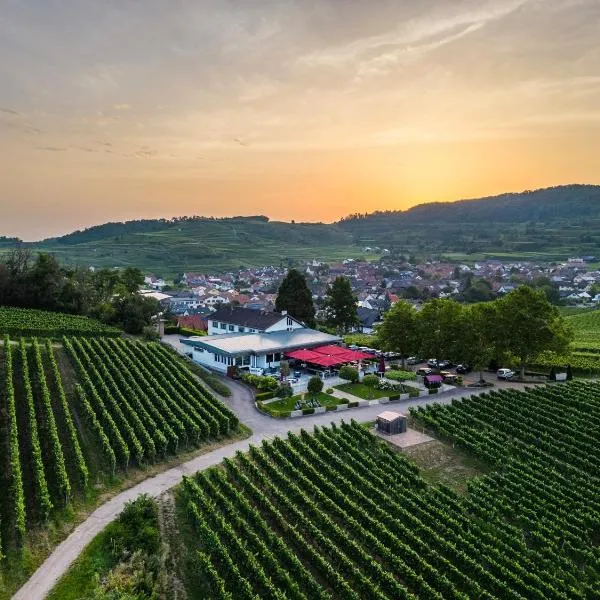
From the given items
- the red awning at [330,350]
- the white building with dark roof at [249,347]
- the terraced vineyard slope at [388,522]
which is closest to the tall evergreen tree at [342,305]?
the white building with dark roof at [249,347]

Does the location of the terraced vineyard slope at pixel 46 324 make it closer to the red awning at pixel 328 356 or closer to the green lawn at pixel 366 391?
the red awning at pixel 328 356

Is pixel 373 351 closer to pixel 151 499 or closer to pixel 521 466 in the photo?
pixel 521 466

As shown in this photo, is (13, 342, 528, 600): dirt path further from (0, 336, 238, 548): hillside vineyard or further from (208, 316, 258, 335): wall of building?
(208, 316, 258, 335): wall of building

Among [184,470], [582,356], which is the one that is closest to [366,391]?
[184,470]

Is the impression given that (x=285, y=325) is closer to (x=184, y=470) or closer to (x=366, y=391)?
(x=366, y=391)

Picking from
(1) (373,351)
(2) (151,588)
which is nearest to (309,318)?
(1) (373,351)

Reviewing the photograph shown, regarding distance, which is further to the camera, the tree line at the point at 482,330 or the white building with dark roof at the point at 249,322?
the white building with dark roof at the point at 249,322
